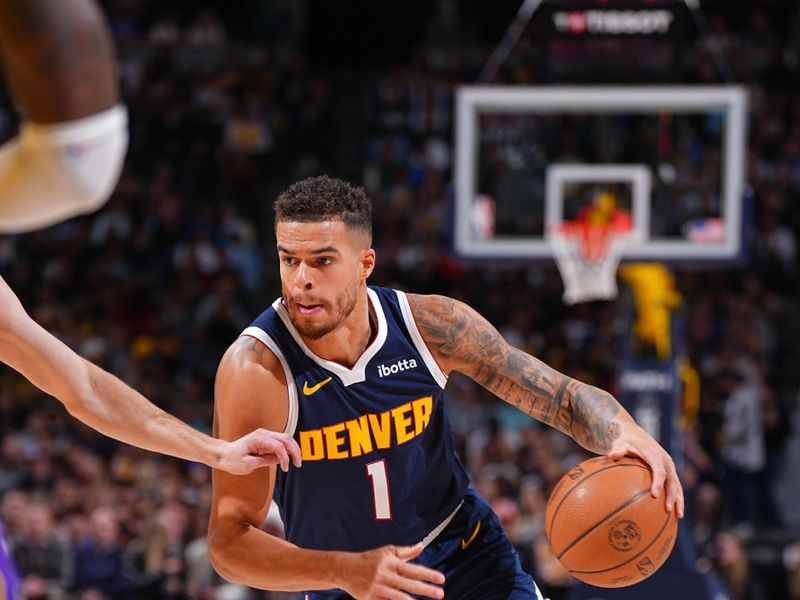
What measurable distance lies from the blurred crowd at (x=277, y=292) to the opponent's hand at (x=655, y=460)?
4966 millimetres

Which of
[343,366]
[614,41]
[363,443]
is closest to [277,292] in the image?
[614,41]

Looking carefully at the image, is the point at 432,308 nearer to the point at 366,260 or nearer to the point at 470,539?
the point at 366,260

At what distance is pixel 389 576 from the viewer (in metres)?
3.26

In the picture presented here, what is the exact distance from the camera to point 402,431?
3.94 metres

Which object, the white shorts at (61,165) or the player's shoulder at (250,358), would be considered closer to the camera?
the white shorts at (61,165)

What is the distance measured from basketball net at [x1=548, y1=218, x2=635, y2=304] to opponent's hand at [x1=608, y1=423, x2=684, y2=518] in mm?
4700

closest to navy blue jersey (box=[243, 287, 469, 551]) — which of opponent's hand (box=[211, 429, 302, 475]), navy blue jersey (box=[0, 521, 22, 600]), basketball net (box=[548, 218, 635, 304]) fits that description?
opponent's hand (box=[211, 429, 302, 475])

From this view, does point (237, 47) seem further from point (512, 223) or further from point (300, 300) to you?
point (300, 300)

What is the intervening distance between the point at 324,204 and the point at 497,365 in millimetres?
802

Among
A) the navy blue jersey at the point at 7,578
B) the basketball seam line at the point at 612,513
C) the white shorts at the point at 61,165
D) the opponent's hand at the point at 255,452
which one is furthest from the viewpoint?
the basketball seam line at the point at 612,513

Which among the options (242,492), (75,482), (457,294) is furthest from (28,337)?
(457,294)

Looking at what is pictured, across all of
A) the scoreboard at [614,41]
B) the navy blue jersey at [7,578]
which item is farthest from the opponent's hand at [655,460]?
the scoreboard at [614,41]

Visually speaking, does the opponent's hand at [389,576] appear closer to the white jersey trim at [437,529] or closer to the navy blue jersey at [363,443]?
the navy blue jersey at [363,443]

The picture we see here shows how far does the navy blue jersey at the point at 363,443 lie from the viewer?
3.87 meters
